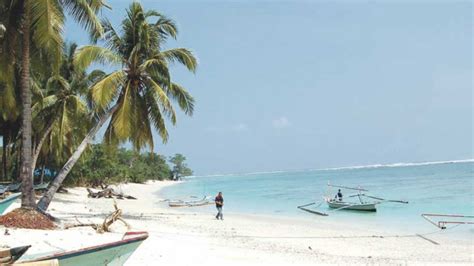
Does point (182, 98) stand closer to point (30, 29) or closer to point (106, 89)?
point (106, 89)

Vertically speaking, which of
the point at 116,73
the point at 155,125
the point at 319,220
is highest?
the point at 116,73

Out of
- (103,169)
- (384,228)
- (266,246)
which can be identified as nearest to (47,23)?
(266,246)

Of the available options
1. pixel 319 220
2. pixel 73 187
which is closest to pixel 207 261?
pixel 319 220

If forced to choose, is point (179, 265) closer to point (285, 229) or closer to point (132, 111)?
point (132, 111)

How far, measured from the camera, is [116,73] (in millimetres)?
16203

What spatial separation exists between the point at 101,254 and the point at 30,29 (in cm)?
823

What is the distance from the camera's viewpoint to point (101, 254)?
7129mm

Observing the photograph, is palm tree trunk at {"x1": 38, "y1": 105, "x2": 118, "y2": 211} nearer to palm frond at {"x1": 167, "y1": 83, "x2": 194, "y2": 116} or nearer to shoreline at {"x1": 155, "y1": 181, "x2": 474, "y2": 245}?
palm frond at {"x1": 167, "y1": 83, "x2": 194, "y2": 116}

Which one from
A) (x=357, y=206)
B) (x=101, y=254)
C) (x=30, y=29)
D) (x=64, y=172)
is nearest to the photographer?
(x=101, y=254)

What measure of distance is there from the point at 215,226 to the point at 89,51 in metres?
8.96

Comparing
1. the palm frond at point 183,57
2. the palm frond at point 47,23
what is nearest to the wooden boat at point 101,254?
the palm frond at point 47,23

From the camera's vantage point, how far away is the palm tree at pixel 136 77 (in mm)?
16078

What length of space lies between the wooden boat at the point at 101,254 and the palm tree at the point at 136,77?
28.5ft

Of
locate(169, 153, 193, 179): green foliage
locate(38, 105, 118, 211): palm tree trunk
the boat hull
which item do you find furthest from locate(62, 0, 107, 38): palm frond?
locate(169, 153, 193, 179): green foliage
